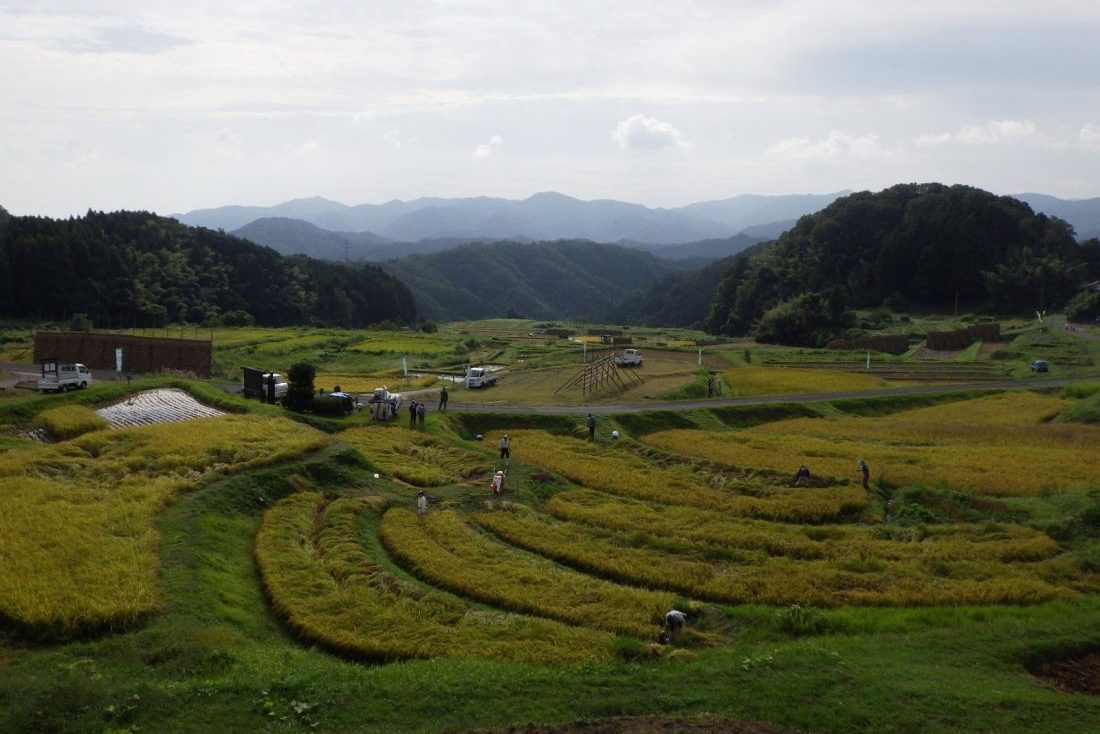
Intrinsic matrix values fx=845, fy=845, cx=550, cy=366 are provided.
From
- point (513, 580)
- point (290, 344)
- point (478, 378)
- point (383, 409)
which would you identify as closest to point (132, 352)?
point (290, 344)

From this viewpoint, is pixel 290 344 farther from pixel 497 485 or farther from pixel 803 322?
pixel 803 322

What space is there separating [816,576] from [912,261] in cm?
11417

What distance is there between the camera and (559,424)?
44.6 metres

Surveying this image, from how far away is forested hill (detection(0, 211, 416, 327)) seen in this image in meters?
91.9

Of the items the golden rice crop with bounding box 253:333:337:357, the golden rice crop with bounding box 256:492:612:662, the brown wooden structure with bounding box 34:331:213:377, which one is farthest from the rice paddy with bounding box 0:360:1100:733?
the golden rice crop with bounding box 253:333:337:357

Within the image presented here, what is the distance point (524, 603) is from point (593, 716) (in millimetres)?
6205

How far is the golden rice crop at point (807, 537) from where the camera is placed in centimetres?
2439

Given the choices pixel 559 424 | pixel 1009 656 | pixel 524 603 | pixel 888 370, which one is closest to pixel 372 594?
pixel 524 603

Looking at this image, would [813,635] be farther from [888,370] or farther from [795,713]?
[888,370]

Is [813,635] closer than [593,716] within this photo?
No

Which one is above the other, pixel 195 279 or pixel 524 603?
pixel 195 279

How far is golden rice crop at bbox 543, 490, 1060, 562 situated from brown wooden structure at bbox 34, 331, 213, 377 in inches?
1452

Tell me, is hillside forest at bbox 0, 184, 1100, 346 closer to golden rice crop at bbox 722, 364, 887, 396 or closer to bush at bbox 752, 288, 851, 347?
bush at bbox 752, 288, 851, 347

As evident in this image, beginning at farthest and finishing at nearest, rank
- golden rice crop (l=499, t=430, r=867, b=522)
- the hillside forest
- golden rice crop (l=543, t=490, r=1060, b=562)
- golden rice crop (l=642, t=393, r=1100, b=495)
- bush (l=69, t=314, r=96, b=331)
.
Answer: the hillside forest, bush (l=69, t=314, r=96, b=331), golden rice crop (l=642, t=393, r=1100, b=495), golden rice crop (l=499, t=430, r=867, b=522), golden rice crop (l=543, t=490, r=1060, b=562)
